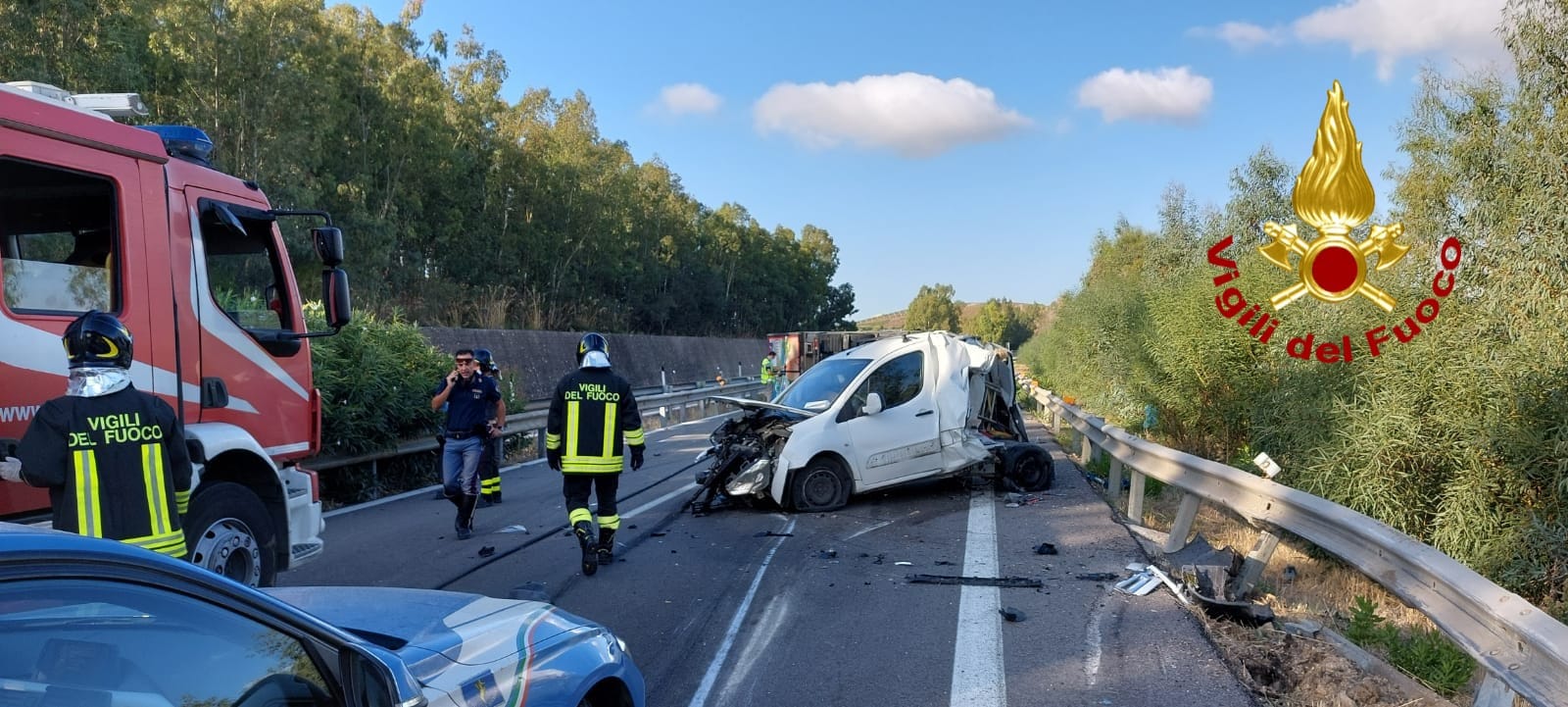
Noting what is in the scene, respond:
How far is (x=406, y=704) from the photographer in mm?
2301

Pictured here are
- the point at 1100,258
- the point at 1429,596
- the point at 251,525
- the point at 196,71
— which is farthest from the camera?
the point at 1100,258

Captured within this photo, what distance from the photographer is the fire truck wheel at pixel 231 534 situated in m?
5.13

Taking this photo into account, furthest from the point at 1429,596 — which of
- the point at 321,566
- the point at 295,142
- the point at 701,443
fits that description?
the point at 295,142

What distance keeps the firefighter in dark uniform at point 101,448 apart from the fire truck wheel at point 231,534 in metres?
0.89

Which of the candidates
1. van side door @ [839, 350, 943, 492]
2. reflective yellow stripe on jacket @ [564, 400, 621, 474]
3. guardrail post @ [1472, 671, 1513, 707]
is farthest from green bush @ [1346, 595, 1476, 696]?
reflective yellow stripe on jacket @ [564, 400, 621, 474]

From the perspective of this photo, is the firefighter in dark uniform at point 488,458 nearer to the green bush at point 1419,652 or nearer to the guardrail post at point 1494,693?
the green bush at point 1419,652

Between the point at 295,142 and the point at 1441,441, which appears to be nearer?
the point at 1441,441

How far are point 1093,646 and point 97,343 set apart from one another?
5.00 metres

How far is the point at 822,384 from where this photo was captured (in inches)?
424

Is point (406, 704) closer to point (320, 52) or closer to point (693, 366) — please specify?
point (320, 52)

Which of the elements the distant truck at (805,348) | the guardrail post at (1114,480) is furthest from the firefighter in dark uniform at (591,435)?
the distant truck at (805,348)

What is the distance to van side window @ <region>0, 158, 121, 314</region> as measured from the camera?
4664mm

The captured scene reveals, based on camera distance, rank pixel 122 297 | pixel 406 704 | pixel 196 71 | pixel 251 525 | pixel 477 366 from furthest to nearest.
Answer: pixel 196 71 < pixel 477 366 < pixel 251 525 < pixel 122 297 < pixel 406 704

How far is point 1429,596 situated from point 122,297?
6525mm
